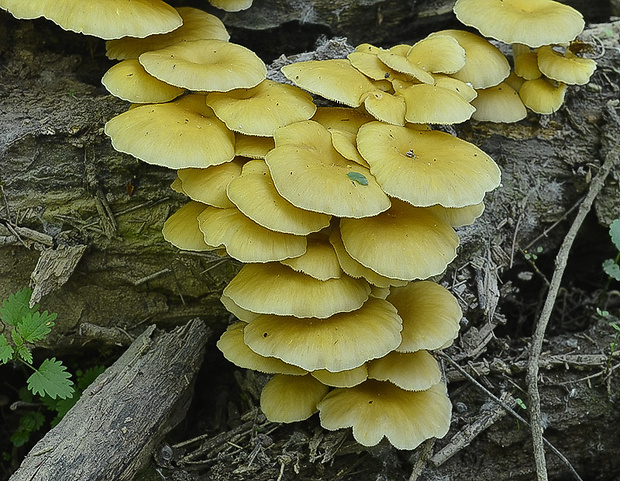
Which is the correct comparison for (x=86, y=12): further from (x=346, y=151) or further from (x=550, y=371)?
(x=550, y=371)

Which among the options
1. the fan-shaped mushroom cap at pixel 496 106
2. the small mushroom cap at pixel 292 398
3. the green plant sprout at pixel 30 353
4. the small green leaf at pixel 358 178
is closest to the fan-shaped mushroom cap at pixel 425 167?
the small green leaf at pixel 358 178

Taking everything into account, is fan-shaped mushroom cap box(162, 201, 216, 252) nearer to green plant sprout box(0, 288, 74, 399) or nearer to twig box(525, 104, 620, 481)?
green plant sprout box(0, 288, 74, 399)

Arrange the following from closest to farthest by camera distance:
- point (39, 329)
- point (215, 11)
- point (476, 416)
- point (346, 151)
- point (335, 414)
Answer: point (346, 151) < point (335, 414) < point (39, 329) < point (476, 416) < point (215, 11)

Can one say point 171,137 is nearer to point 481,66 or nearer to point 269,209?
point 269,209

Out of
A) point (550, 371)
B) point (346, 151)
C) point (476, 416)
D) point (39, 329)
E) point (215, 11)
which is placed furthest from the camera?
→ point (215, 11)

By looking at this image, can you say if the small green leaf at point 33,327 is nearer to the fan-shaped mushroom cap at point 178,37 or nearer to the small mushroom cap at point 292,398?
the small mushroom cap at point 292,398

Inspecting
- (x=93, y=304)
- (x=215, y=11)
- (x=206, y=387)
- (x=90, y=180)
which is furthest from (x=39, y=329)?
(x=215, y=11)

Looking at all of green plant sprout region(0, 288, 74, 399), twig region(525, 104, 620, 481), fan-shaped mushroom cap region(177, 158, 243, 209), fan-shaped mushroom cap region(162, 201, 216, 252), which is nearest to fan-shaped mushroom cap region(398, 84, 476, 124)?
fan-shaped mushroom cap region(177, 158, 243, 209)
